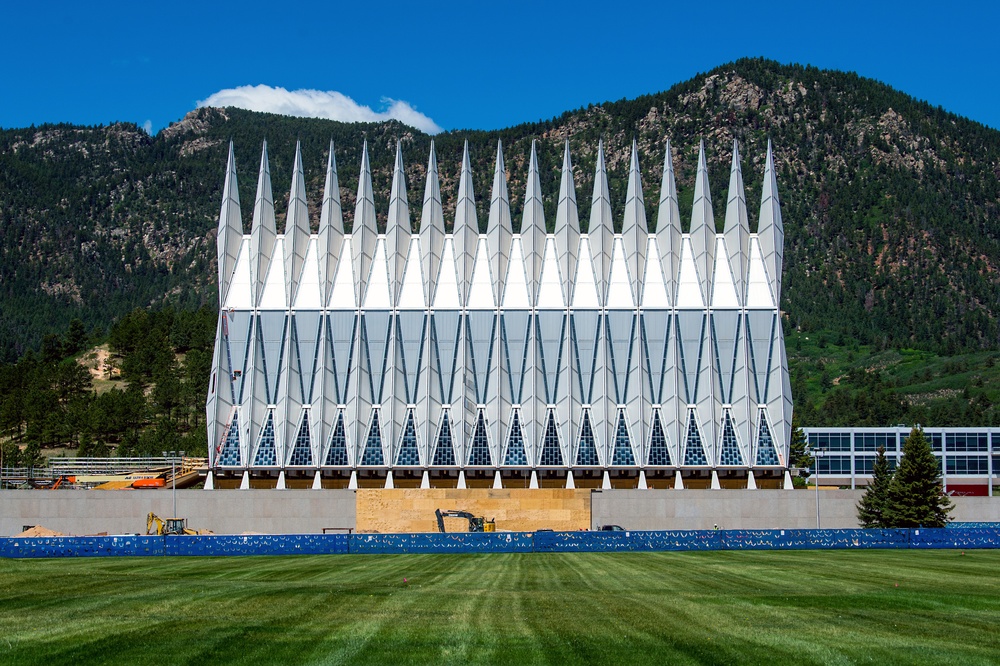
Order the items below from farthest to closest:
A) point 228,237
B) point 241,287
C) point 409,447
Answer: point 228,237, point 241,287, point 409,447

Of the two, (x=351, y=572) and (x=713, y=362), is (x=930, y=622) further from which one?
(x=713, y=362)

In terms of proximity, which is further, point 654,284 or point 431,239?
point 431,239

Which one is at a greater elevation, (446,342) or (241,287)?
(241,287)

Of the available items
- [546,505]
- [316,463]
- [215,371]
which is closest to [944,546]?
[546,505]

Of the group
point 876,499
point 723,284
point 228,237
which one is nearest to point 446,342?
point 228,237

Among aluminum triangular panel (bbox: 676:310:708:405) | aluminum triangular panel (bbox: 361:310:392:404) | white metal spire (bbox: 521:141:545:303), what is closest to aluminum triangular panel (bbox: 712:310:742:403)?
aluminum triangular panel (bbox: 676:310:708:405)

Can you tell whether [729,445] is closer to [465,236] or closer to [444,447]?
[444,447]

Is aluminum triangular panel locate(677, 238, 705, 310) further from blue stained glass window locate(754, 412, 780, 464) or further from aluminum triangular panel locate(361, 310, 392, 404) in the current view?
aluminum triangular panel locate(361, 310, 392, 404)

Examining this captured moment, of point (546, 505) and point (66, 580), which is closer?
point (66, 580)

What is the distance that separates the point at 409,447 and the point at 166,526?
21.6 m

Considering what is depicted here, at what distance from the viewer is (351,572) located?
4303cm

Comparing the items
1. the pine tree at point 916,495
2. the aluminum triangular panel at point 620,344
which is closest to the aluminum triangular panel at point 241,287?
the aluminum triangular panel at point 620,344

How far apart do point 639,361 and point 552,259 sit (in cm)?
1153

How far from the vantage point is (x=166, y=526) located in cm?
7150
